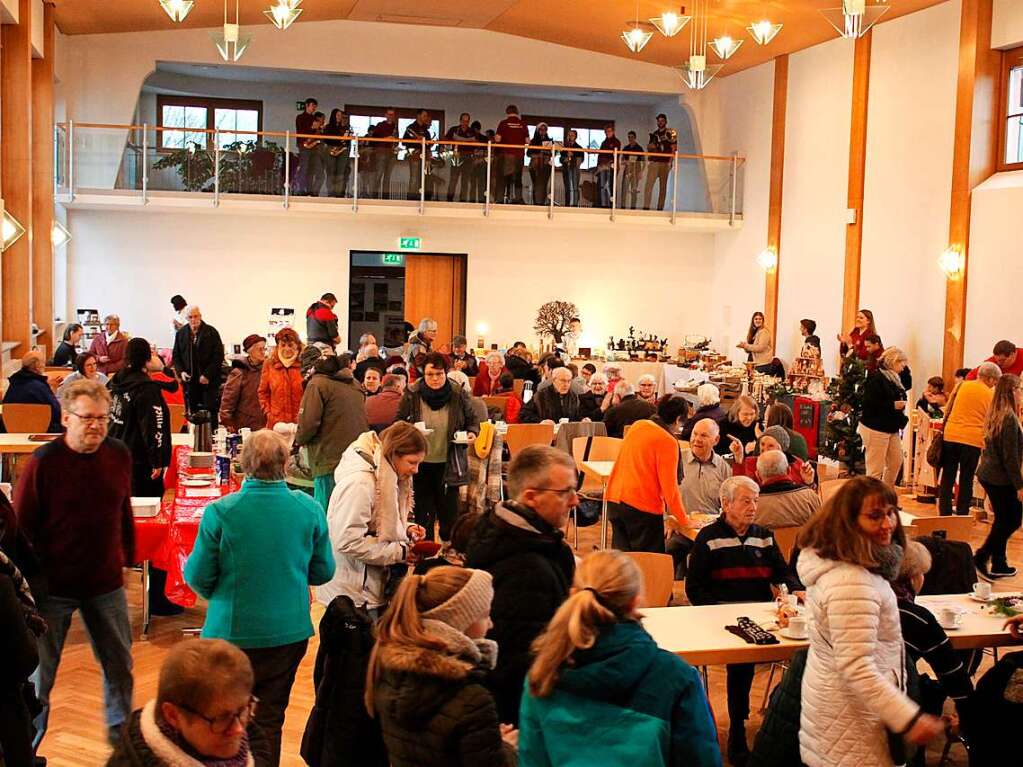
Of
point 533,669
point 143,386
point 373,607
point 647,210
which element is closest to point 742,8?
point 647,210

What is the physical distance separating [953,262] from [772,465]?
8.80m

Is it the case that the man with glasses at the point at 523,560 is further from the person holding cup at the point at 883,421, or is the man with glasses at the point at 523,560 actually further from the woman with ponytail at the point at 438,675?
the person holding cup at the point at 883,421

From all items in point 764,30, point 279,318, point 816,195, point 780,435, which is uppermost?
point 764,30

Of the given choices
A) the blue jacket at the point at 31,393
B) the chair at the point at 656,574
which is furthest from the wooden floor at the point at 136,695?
the blue jacket at the point at 31,393

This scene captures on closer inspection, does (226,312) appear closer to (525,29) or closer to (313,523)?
(525,29)

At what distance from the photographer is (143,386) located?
23.5 ft

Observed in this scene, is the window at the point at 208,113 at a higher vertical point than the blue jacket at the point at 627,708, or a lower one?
higher

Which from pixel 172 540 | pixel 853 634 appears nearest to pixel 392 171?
pixel 172 540

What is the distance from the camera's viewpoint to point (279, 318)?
19.8 m

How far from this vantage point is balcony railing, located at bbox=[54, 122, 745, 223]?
59.7 feet

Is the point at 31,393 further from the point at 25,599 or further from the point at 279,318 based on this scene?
the point at 279,318

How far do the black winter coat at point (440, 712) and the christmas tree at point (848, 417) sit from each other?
9.74 meters

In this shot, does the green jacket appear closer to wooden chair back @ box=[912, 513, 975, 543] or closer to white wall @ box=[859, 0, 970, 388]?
wooden chair back @ box=[912, 513, 975, 543]

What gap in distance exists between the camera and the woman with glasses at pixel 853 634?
12.2ft
